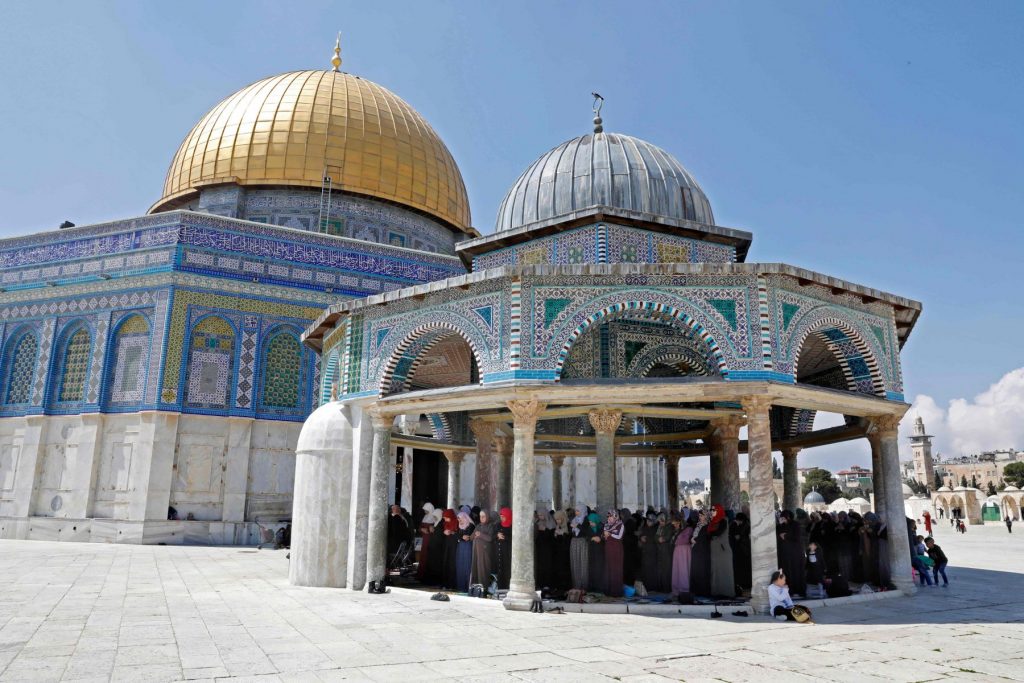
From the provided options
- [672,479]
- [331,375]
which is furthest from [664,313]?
[672,479]

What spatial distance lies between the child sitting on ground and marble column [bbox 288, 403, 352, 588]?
5.29 metres

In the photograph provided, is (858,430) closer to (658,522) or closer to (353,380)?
(658,522)

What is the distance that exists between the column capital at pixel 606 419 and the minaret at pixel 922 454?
84.8m

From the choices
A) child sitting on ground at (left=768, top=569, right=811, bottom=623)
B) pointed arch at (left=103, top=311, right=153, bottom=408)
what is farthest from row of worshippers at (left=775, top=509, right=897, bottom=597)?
pointed arch at (left=103, top=311, right=153, bottom=408)

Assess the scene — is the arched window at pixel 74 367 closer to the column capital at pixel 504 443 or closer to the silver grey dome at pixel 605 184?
the column capital at pixel 504 443

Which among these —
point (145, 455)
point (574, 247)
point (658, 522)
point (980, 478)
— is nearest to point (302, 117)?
point (145, 455)

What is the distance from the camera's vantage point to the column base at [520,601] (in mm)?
7892

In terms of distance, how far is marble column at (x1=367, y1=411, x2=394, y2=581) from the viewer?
9.34m

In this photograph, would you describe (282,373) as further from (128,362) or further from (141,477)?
(141,477)

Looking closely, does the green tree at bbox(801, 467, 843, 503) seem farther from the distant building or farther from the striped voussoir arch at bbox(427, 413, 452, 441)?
the striped voussoir arch at bbox(427, 413, 452, 441)

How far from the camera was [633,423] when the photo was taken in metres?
14.1

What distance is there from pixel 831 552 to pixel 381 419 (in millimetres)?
6261

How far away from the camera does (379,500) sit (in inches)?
372

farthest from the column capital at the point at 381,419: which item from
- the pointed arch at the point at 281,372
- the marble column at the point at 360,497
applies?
the pointed arch at the point at 281,372
